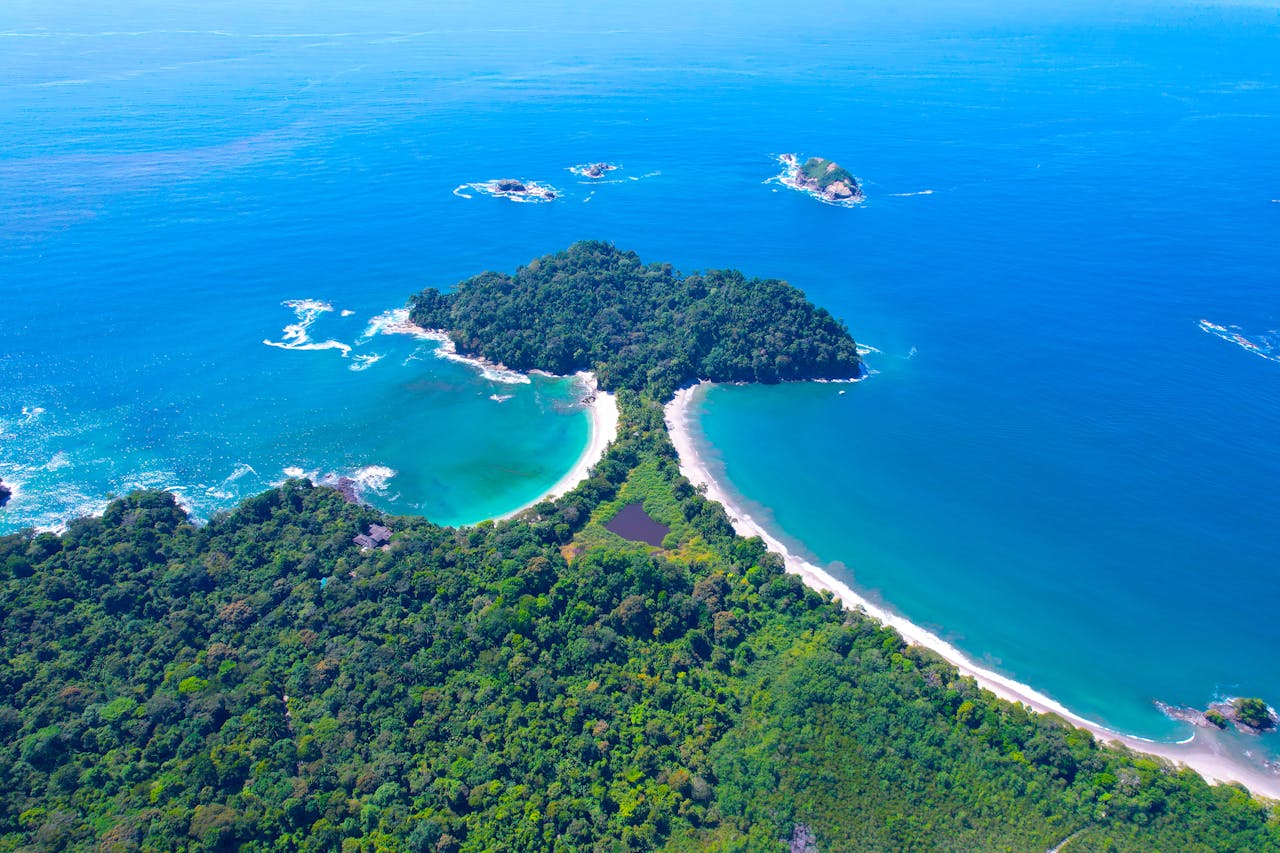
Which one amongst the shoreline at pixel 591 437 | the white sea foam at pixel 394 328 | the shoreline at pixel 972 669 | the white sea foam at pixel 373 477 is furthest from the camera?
the white sea foam at pixel 394 328

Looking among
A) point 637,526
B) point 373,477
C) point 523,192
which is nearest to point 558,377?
point 373,477

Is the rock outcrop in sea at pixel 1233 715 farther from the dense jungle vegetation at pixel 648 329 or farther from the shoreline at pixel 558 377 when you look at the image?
the shoreline at pixel 558 377

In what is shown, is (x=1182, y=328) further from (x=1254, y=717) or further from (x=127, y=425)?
(x=127, y=425)

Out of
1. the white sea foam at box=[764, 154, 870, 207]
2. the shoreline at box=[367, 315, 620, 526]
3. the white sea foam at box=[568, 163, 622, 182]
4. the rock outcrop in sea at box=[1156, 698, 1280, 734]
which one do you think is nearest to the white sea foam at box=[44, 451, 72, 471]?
the shoreline at box=[367, 315, 620, 526]

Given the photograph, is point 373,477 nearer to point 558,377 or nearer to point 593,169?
point 558,377

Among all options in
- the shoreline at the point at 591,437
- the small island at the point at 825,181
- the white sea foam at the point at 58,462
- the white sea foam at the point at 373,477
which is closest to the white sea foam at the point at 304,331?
the white sea foam at the point at 373,477
